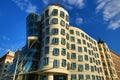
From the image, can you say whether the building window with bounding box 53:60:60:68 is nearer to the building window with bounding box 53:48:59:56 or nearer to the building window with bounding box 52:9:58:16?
the building window with bounding box 53:48:59:56

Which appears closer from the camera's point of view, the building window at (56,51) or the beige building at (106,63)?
the building window at (56,51)

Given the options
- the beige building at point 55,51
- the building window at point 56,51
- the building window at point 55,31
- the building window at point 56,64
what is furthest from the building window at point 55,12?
the building window at point 56,64

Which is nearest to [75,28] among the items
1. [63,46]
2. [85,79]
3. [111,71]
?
[63,46]

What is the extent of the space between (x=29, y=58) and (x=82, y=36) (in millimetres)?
24300

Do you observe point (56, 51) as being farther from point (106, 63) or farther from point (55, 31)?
point (106, 63)

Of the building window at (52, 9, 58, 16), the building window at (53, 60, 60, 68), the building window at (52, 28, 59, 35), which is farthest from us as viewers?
the building window at (52, 9, 58, 16)

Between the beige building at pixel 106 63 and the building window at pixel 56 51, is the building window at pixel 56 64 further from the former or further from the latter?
the beige building at pixel 106 63

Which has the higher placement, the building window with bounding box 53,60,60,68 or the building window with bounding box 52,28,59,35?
the building window with bounding box 52,28,59,35

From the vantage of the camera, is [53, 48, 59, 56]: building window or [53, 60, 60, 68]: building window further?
[53, 48, 59, 56]: building window

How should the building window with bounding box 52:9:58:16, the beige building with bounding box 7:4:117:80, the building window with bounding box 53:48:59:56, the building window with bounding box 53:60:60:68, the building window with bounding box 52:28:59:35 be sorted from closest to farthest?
the building window with bounding box 53:60:60:68, the beige building with bounding box 7:4:117:80, the building window with bounding box 53:48:59:56, the building window with bounding box 52:28:59:35, the building window with bounding box 52:9:58:16

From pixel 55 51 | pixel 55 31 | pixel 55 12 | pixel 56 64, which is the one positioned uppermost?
pixel 55 12

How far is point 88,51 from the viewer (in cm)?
5812

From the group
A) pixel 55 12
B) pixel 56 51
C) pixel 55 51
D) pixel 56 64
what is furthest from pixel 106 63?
pixel 55 12

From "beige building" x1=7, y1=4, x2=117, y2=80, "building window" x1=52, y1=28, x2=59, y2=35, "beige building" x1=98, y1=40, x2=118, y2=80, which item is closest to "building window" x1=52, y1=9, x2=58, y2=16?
"beige building" x1=7, y1=4, x2=117, y2=80
